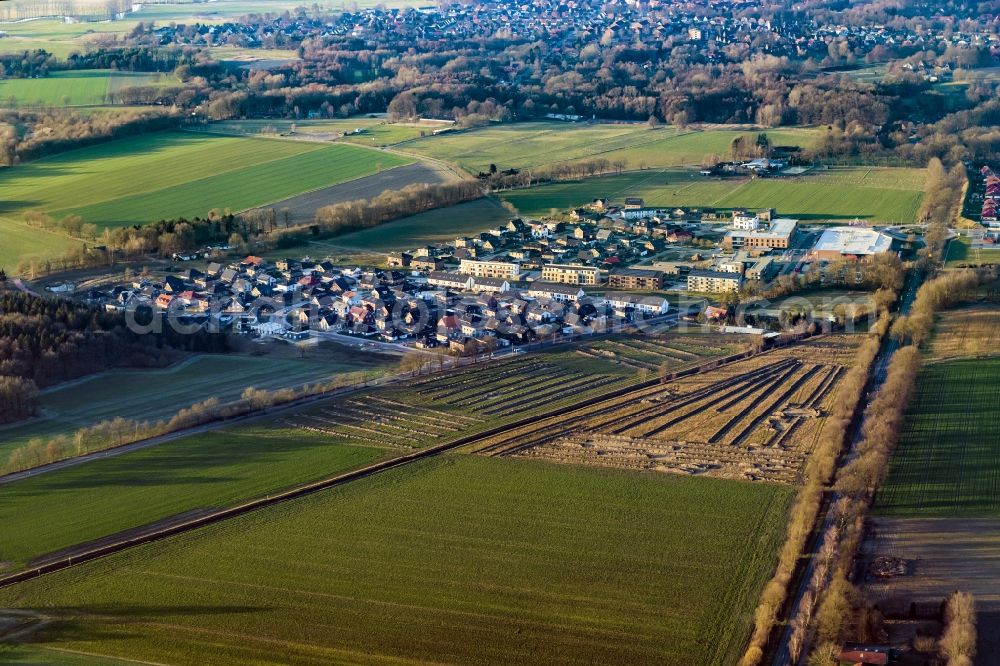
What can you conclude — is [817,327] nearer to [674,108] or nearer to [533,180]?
[533,180]

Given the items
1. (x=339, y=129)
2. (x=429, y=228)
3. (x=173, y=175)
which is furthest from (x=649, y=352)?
(x=339, y=129)

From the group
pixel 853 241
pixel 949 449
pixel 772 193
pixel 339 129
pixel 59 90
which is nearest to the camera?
pixel 949 449

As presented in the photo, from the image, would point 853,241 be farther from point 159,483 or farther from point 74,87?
point 74,87

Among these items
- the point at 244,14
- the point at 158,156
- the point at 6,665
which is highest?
the point at 244,14

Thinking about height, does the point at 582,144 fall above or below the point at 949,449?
above

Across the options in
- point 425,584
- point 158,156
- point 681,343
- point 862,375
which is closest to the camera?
point 425,584

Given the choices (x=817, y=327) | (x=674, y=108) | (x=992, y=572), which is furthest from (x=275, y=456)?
(x=674, y=108)

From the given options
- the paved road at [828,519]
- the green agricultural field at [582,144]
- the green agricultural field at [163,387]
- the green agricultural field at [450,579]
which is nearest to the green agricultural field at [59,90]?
the green agricultural field at [582,144]
